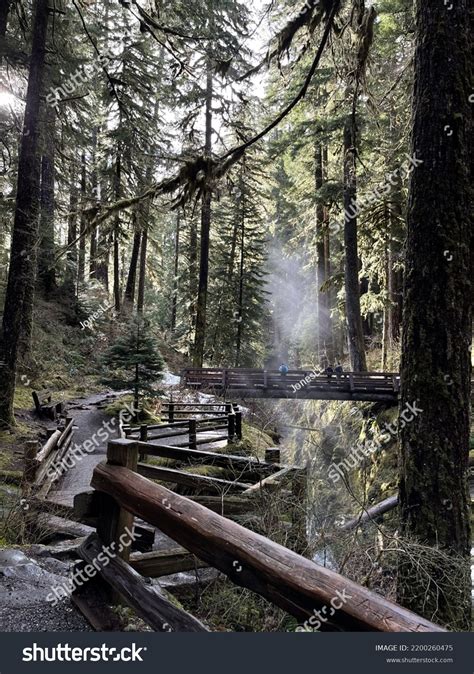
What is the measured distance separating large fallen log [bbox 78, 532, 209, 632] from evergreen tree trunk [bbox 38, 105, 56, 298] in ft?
30.1

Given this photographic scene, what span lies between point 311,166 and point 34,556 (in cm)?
1917

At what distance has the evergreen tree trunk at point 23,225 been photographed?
9.02 meters

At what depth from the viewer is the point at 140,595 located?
290cm

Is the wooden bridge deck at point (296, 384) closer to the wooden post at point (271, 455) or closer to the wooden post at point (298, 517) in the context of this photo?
the wooden post at point (271, 455)

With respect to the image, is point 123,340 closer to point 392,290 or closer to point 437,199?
point 437,199

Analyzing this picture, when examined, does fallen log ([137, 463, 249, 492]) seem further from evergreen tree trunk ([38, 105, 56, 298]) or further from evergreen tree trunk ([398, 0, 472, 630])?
evergreen tree trunk ([38, 105, 56, 298])

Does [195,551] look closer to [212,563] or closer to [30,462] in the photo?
[212,563]

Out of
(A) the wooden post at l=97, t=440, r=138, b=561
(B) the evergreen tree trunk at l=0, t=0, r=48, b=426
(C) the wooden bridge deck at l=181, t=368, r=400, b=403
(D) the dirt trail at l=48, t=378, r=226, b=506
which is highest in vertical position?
(B) the evergreen tree trunk at l=0, t=0, r=48, b=426

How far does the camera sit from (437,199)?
406 centimetres

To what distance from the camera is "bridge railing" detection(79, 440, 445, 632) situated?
5.63 feet

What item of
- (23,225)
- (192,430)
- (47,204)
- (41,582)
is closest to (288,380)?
(192,430)

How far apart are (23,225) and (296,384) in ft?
36.1

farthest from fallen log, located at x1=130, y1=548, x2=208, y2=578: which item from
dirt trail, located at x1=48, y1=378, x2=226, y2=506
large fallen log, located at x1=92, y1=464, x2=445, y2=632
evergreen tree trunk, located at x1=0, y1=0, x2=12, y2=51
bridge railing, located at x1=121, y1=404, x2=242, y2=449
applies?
evergreen tree trunk, located at x1=0, y1=0, x2=12, y2=51

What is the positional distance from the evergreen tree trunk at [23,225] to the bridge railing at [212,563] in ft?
22.2
